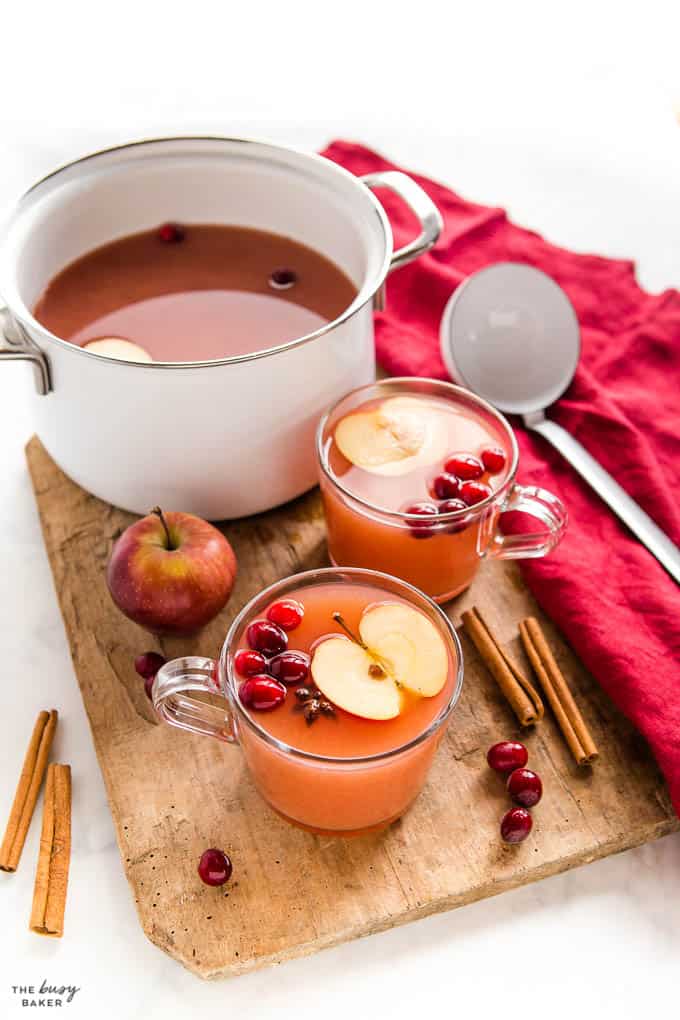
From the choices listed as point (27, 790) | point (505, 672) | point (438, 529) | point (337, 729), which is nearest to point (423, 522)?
point (438, 529)

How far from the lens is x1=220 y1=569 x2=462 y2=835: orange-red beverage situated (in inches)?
52.6

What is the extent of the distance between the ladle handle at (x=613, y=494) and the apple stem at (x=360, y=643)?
1.92ft

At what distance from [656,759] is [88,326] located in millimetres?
1121

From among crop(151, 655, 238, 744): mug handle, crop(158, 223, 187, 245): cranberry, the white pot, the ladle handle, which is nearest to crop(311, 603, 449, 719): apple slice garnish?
crop(151, 655, 238, 744): mug handle

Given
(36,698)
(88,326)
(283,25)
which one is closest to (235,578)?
(36,698)

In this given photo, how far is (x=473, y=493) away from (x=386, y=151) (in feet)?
4.42

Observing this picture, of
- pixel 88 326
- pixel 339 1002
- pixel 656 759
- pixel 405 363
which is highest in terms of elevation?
pixel 88 326

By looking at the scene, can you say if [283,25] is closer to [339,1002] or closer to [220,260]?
[220,260]

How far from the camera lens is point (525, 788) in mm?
1490

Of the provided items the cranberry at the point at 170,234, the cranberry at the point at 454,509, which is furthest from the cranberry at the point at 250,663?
the cranberry at the point at 170,234

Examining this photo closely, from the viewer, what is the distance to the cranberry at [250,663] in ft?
4.66

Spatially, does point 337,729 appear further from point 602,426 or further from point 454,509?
point 602,426

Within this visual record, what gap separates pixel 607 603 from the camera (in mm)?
1706

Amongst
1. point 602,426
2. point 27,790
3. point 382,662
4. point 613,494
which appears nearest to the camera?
point 382,662
